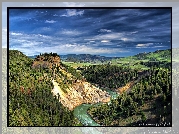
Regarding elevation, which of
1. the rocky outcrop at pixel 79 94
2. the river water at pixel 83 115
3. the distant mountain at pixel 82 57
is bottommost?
the river water at pixel 83 115

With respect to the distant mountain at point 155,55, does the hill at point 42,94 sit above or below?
below

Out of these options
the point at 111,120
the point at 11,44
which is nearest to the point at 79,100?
the point at 111,120

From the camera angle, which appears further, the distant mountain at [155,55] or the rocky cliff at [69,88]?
the rocky cliff at [69,88]

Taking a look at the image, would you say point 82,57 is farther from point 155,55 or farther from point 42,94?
point 155,55

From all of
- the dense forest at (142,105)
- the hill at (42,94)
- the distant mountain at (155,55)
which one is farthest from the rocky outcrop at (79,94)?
the distant mountain at (155,55)

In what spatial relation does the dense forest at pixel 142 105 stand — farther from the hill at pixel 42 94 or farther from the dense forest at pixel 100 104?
the hill at pixel 42 94

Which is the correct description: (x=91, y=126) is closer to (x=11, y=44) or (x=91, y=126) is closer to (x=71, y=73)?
(x=71, y=73)

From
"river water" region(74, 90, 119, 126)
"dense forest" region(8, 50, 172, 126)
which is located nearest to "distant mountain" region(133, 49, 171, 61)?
"dense forest" region(8, 50, 172, 126)

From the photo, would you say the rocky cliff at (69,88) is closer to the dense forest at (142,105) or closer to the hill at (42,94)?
the hill at (42,94)

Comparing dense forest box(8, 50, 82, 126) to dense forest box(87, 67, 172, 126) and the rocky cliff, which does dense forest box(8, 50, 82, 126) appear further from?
dense forest box(87, 67, 172, 126)

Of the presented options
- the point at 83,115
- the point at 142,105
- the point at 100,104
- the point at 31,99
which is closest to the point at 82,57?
the point at 100,104
